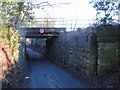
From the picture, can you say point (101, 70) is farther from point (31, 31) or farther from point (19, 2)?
point (31, 31)

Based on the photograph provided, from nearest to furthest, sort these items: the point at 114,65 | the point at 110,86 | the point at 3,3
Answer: the point at 3,3 < the point at 110,86 < the point at 114,65

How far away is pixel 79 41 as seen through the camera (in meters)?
10.1

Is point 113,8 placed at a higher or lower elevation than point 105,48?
higher

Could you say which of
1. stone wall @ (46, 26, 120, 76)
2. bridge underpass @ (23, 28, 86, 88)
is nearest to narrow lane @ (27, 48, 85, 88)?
bridge underpass @ (23, 28, 86, 88)

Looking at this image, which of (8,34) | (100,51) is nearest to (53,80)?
(100,51)

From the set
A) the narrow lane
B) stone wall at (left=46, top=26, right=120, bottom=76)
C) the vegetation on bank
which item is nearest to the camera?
the vegetation on bank

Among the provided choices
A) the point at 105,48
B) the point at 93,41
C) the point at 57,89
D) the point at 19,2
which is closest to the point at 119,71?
the point at 105,48

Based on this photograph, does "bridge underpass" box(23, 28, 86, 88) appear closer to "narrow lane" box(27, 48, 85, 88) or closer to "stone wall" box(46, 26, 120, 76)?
"narrow lane" box(27, 48, 85, 88)

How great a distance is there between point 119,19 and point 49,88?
17.6ft

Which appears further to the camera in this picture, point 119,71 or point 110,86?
point 119,71

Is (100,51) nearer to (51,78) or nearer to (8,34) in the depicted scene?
(51,78)

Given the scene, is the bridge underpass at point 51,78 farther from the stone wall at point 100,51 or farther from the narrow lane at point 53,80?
the stone wall at point 100,51

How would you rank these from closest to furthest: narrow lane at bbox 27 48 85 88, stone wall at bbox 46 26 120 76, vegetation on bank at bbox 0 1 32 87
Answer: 1. vegetation on bank at bbox 0 1 32 87
2. narrow lane at bbox 27 48 85 88
3. stone wall at bbox 46 26 120 76

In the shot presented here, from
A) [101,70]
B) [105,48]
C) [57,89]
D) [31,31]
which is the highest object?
[31,31]
